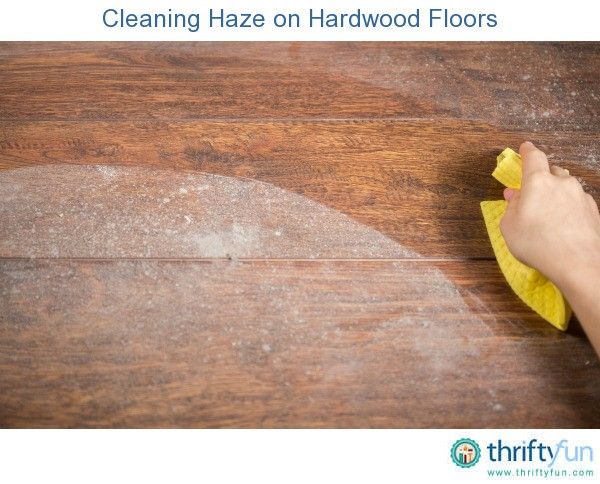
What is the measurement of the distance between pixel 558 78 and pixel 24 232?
72cm

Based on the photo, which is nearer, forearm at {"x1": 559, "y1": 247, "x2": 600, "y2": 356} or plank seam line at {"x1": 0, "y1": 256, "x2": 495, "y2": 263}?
forearm at {"x1": 559, "y1": 247, "x2": 600, "y2": 356}

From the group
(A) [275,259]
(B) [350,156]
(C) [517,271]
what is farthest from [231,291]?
(C) [517,271]

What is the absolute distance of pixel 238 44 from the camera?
2.80 ft

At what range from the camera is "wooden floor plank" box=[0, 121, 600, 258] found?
2.57 feet

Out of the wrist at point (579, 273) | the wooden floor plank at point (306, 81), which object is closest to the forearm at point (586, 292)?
the wrist at point (579, 273)

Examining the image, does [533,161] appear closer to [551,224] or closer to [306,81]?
[551,224]

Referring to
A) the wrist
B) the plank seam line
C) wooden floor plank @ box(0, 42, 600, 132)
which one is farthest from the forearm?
wooden floor plank @ box(0, 42, 600, 132)

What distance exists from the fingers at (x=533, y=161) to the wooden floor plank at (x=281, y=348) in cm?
13

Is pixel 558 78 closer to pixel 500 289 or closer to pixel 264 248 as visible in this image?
pixel 500 289

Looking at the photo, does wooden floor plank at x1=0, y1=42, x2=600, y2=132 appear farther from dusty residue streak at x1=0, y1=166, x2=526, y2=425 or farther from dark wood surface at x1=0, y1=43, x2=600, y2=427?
dusty residue streak at x1=0, y1=166, x2=526, y2=425
